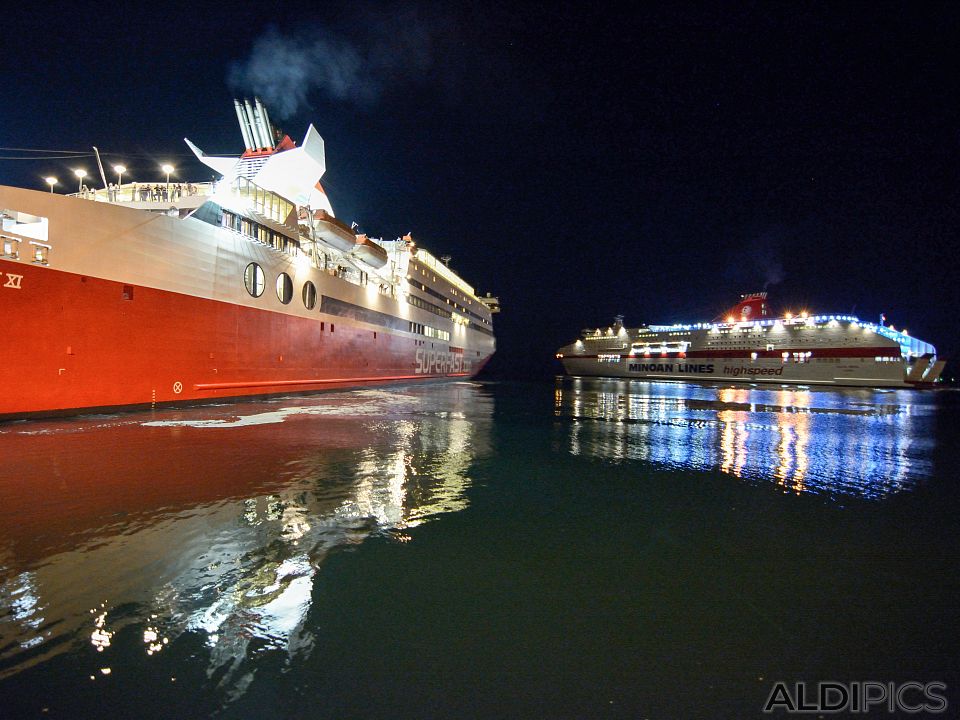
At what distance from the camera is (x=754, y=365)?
2291 inches

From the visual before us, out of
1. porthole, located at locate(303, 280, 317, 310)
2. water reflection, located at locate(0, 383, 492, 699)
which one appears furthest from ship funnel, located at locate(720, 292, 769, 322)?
water reflection, located at locate(0, 383, 492, 699)

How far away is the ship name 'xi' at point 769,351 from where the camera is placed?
1993 inches

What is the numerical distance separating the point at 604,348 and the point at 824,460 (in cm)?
6622

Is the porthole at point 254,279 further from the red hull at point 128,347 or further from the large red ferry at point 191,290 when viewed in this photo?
the red hull at point 128,347

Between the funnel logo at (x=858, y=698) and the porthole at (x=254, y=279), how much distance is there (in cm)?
2041

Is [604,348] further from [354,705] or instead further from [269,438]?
[354,705]

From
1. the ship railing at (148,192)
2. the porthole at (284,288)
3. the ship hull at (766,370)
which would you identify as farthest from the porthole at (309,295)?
the ship hull at (766,370)

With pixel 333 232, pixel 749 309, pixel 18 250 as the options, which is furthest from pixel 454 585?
pixel 749 309

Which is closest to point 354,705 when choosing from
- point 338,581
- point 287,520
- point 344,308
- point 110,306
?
point 338,581

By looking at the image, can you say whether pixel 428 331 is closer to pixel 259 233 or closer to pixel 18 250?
pixel 259 233

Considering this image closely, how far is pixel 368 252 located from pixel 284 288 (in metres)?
8.58

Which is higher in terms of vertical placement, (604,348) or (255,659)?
(604,348)

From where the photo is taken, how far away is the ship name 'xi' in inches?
1993

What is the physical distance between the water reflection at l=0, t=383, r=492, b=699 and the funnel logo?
2.88 meters
